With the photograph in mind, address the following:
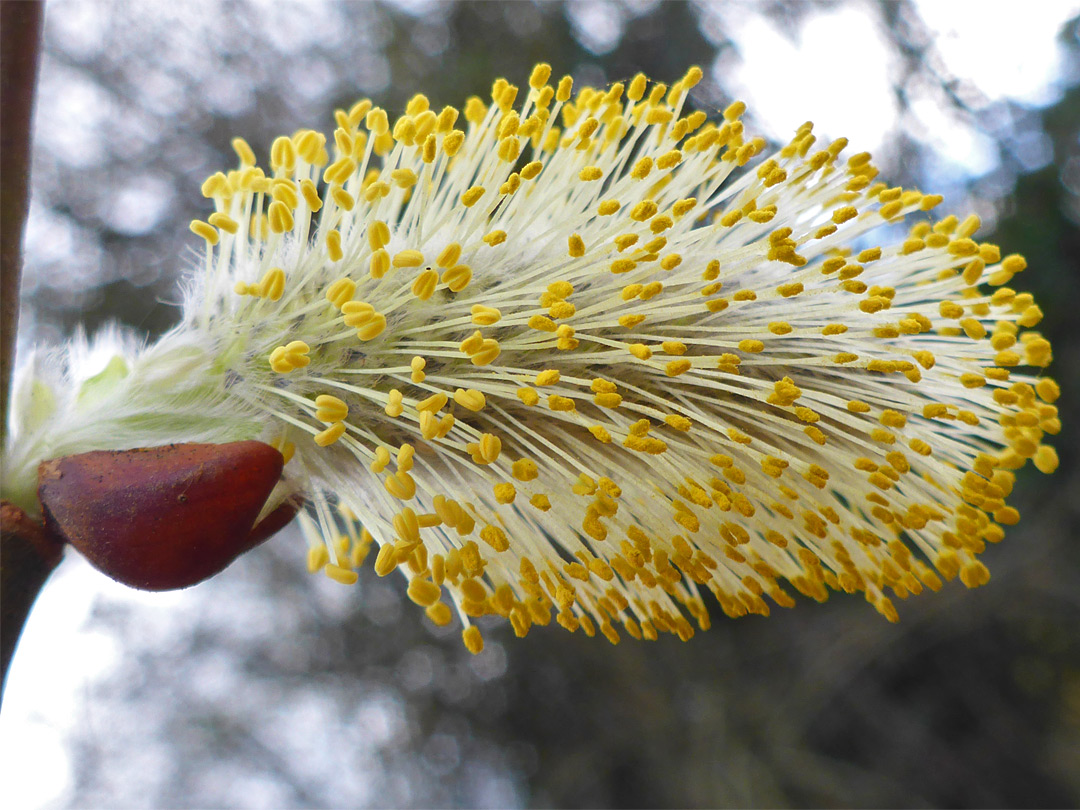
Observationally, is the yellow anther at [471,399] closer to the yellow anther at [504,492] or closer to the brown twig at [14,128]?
the yellow anther at [504,492]

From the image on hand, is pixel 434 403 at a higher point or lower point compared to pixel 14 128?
lower

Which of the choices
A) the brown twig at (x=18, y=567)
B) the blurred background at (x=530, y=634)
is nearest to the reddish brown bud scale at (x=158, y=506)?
the brown twig at (x=18, y=567)

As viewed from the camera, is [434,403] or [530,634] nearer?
[434,403]

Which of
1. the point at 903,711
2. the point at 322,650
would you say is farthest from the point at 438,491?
the point at 903,711

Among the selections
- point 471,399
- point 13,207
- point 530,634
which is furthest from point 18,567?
A: point 530,634

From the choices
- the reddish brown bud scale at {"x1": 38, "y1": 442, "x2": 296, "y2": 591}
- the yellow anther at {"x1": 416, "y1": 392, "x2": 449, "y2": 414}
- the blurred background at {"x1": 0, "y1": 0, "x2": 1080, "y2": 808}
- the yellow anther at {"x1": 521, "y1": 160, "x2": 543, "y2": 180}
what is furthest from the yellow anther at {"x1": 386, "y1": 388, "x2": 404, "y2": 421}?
the blurred background at {"x1": 0, "y1": 0, "x2": 1080, "y2": 808}

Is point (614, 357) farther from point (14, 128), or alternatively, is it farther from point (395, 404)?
point (14, 128)

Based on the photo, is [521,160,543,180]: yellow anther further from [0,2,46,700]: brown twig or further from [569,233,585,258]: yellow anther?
[0,2,46,700]: brown twig
